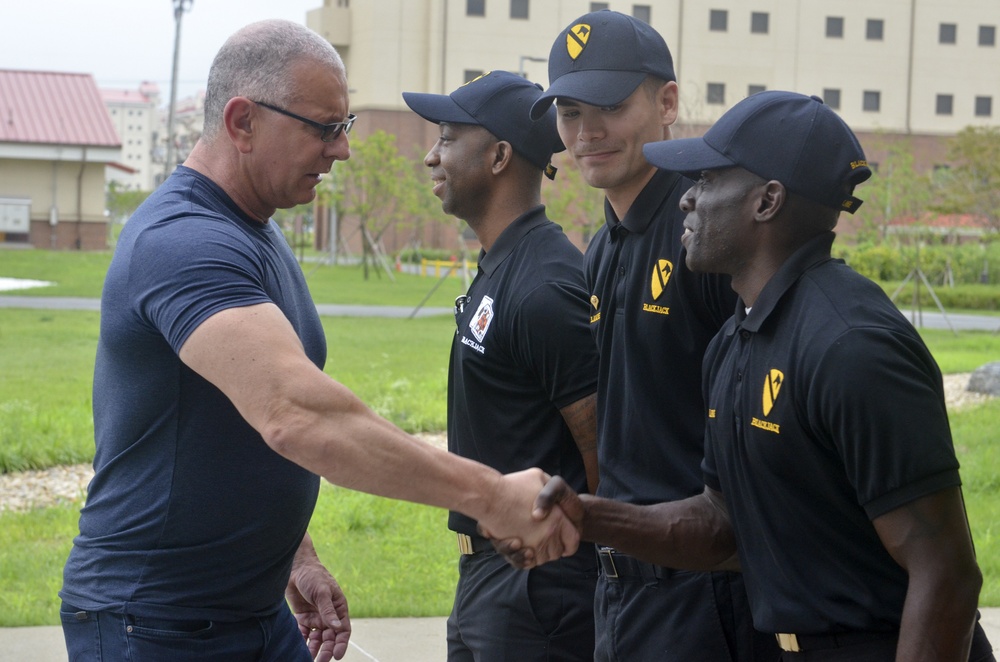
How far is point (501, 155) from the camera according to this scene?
3.82 metres

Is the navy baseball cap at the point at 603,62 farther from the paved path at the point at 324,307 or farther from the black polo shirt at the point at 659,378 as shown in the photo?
the paved path at the point at 324,307

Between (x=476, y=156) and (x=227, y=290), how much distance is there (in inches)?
57.8

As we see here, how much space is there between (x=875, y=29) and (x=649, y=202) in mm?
65762

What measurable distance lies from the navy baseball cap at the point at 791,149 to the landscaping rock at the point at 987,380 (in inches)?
456

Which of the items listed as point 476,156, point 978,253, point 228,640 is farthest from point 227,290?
point 978,253

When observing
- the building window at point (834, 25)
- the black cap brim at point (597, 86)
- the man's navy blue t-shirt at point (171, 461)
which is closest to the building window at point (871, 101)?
the building window at point (834, 25)

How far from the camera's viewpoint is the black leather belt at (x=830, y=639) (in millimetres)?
2492

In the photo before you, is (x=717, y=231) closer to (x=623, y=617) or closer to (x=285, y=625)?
(x=623, y=617)

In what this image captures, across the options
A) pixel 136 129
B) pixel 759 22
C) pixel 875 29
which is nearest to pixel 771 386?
pixel 759 22

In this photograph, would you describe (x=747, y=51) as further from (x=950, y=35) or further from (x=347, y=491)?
(x=347, y=491)

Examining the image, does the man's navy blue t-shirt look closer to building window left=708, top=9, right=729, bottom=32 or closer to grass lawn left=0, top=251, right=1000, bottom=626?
grass lawn left=0, top=251, right=1000, bottom=626

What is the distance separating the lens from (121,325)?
2.73 meters

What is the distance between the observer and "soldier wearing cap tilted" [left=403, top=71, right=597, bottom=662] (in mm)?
3438

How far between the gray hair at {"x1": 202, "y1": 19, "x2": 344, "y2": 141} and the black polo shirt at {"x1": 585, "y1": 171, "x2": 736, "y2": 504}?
39.9 inches
